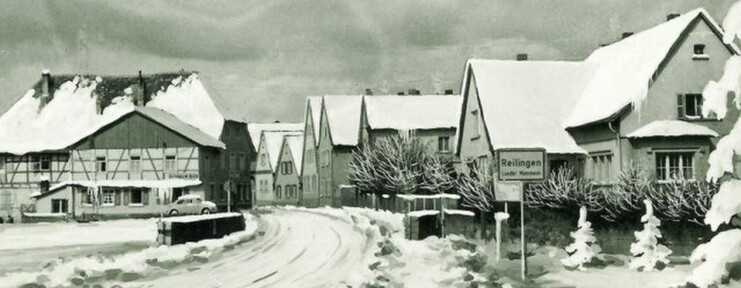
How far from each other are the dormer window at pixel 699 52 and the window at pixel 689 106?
47.0 inches

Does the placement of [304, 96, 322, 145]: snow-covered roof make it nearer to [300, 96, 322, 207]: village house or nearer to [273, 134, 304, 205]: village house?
[300, 96, 322, 207]: village house

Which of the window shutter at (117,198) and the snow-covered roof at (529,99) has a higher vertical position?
the snow-covered roof at (529,99)

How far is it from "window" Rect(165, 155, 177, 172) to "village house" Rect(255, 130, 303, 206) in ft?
68.1

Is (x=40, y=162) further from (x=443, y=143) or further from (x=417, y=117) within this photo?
(x=443, y=143)

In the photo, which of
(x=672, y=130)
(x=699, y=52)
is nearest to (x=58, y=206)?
(x=672, y=130)

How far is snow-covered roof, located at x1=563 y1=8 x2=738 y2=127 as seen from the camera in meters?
27.8

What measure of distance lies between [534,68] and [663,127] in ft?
26.5

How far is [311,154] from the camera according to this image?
65188 millimetres

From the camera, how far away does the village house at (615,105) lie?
27.9 metres

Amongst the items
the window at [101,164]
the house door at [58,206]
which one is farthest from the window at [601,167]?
the window at [101,164]

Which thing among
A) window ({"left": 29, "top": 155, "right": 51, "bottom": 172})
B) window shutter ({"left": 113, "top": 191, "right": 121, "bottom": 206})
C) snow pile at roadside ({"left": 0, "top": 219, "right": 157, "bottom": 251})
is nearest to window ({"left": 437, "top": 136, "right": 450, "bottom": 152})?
window shutter ({"left": 113, "top": 191, "right": 121, "bottom": 206})

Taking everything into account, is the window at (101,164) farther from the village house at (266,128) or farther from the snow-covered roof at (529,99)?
the village house at (266,128)

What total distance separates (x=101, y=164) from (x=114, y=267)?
36175mm

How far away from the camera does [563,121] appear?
3272 cm
